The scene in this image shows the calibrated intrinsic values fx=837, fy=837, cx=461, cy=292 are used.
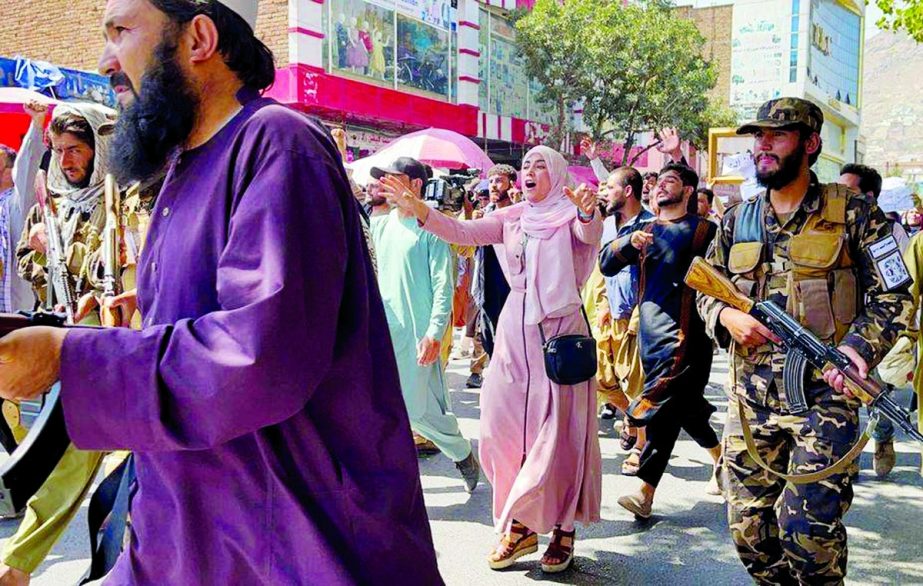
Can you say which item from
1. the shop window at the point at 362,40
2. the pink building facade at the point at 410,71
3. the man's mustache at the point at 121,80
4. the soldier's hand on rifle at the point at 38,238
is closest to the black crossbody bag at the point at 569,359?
the soldier's hand on rifle at the point at 38,238

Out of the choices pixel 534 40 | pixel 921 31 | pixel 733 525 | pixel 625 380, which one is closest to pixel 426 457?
pixel 625 380

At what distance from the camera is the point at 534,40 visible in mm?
26891

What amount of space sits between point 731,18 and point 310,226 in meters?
60.2

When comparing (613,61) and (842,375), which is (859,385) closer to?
(842,375)

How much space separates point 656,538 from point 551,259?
1.65 m

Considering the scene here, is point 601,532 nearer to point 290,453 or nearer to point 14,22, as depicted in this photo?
point 290,453

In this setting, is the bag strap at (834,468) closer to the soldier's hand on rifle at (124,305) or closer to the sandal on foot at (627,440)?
the soldier's hand on rifle at (124,305)

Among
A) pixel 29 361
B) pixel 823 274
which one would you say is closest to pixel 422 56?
pixel 823 274

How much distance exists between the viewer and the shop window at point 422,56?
22.2 metres

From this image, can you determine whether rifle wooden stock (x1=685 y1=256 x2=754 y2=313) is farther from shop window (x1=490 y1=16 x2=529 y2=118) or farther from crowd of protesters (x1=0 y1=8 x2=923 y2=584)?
shop window (x1=490 y1=16 x2=529 y2=118)

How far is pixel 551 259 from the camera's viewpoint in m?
4.18

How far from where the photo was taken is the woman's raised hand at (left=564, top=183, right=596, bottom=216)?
13.2 feet

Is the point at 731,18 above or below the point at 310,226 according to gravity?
above

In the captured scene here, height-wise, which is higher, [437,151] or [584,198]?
[437,151]
